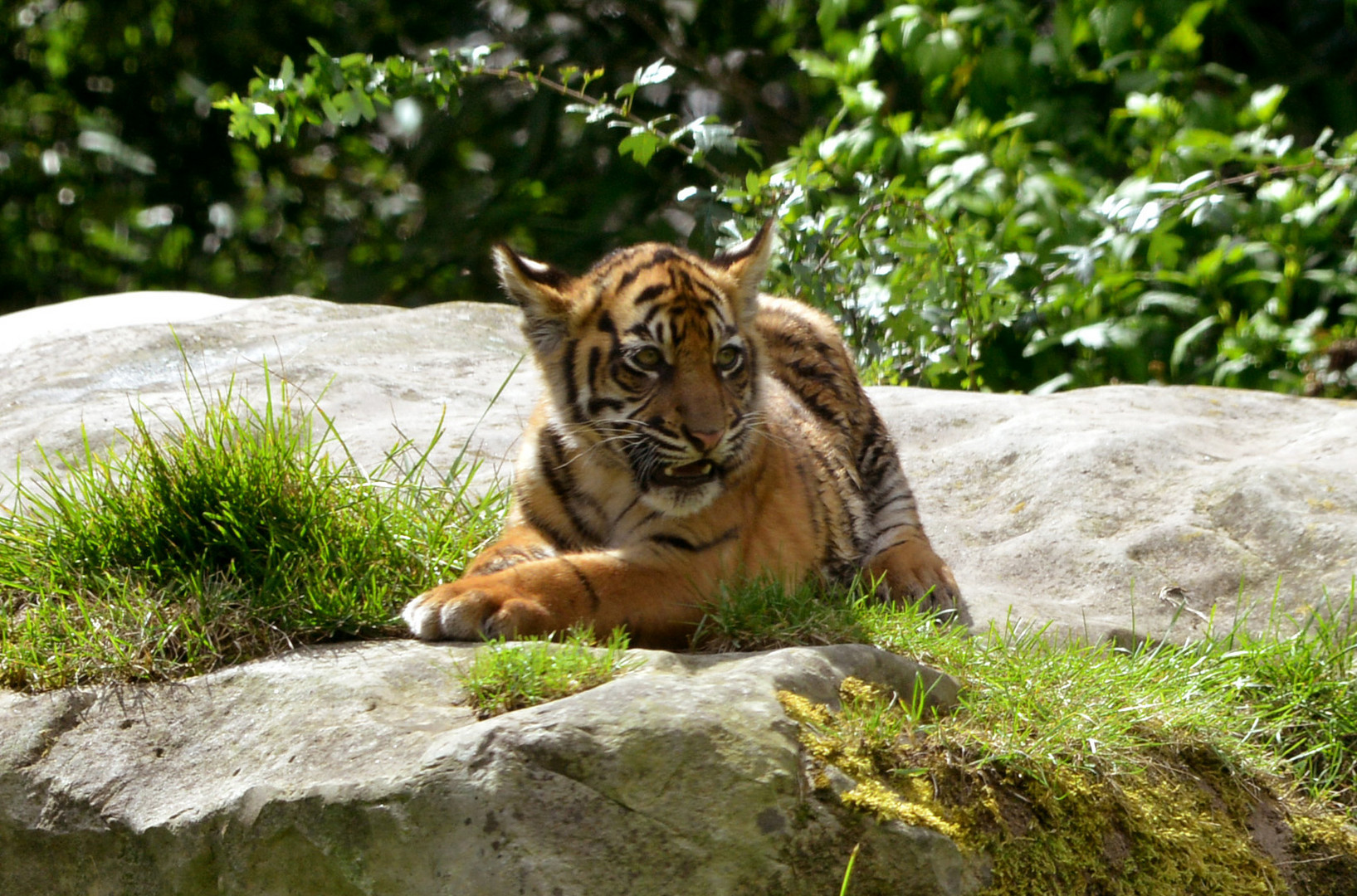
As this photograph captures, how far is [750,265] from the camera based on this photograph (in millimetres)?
4402

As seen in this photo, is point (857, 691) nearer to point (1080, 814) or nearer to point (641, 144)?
point (1080, 814)

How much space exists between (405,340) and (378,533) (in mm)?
2893

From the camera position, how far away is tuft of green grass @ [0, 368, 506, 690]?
11.5ft


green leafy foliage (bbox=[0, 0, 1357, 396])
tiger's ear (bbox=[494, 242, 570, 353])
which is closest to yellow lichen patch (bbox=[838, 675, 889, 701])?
tiger's ear (bbox=[494, 242, 570, 353])

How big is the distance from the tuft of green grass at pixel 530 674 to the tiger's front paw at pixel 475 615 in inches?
9.9

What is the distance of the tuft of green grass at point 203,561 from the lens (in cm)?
351

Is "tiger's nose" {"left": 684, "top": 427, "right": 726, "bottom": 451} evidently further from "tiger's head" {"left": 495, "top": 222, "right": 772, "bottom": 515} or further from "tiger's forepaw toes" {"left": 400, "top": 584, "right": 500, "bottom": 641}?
"tiger's forepaw toes" {"left": 400, "top": 584, "right": 500, "bottom": 641}

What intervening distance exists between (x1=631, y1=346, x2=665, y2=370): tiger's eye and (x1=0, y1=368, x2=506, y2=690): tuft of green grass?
31.0 inches

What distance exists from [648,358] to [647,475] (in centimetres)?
34

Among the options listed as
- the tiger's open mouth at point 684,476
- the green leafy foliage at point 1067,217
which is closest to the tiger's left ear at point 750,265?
the tiger's open mouth at point 684,476

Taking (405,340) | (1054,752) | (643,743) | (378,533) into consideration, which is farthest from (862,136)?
(643,743)

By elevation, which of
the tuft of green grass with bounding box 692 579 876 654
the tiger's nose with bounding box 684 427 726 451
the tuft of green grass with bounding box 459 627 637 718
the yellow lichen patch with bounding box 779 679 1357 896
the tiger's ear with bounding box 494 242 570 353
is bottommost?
the yellow lichen patch with bounding box 779 679 1357 896

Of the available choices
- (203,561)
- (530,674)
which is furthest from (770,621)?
(203,561)

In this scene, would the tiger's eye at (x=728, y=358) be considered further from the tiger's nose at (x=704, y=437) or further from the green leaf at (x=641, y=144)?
the green leaf at (x=641, y=144)
